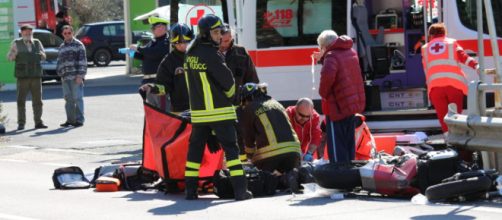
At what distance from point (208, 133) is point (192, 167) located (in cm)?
37

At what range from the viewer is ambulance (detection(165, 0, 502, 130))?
1457cm

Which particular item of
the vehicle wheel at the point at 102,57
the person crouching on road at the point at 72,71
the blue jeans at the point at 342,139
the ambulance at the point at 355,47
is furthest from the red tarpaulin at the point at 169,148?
the vehicle wheel at the point at 102,57

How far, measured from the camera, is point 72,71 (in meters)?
20.9

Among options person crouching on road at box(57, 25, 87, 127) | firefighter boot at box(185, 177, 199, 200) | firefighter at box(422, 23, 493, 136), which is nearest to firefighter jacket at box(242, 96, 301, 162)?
firefighter boot at box(185, 177, 199, 200)

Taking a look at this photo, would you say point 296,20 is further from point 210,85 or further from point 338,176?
point 338,176

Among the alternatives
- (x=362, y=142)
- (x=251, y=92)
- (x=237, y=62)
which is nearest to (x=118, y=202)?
(x=251, y=92)

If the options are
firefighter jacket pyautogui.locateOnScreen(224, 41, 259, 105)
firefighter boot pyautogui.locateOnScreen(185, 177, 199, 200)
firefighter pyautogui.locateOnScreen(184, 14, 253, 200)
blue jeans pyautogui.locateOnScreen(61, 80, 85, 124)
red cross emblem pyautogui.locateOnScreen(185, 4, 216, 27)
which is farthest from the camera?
blue jeans pyautogui.locateOnScreen(61, 80, 85, 124)

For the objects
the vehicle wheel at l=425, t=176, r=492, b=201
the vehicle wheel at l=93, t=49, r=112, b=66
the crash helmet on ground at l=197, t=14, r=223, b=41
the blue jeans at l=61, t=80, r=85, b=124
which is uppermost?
the crash helmet on ground at l=197, t=14, r=223, b=41

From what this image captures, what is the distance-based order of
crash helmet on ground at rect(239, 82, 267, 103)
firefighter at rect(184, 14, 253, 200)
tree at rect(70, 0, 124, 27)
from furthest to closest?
tree at rect(70, 0, 124, 27) → crash helmet on ground at rect(239, 82, 267, 103) → firefighter at rect(184, 14, 253, 200)

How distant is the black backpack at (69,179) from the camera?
40.9 feet

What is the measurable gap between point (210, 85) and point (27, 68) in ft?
34.0

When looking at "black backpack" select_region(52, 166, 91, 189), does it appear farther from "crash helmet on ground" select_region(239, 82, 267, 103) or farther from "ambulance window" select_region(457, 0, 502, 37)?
"ambulance window" select_region(457, 0, 502, 37)

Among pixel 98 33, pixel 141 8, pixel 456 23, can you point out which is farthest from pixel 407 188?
pixel 98 33

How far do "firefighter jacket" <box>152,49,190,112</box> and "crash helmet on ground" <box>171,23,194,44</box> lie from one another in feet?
0.43
